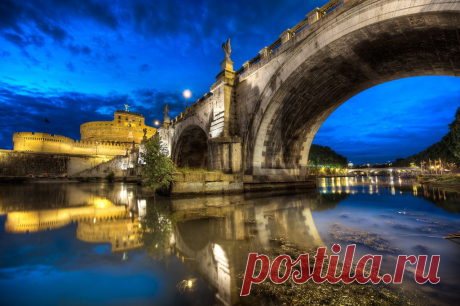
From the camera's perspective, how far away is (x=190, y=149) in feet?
85.6

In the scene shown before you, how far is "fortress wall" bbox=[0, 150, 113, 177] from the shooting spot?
34.8 m

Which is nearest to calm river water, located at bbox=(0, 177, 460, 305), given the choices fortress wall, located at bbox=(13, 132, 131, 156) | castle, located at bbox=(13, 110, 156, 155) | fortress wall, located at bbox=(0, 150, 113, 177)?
castle, located at bbox=(13, 110, 156, 155)

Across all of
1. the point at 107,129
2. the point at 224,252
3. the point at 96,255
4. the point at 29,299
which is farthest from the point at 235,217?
the point at 107,129

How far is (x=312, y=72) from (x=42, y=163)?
155 ft

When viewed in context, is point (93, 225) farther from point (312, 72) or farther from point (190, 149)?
point (190, 149)

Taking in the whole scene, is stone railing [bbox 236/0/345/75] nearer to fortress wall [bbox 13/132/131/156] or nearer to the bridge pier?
the bridge pier

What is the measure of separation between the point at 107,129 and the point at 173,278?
75359 mm

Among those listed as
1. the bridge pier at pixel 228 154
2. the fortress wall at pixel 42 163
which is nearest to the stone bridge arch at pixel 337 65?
the bridge pier at pixel 228 154

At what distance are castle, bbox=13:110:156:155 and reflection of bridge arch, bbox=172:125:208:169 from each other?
6912 mm

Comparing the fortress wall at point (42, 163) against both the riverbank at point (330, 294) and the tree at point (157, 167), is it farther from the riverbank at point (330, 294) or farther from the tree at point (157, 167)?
the riverbank at point (330, 294)

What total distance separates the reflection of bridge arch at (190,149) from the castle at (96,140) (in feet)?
22.7

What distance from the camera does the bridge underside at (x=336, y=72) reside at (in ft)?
25.5

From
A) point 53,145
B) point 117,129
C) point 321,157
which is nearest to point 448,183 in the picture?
point 321,157

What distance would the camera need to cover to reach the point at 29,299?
2.00 m
